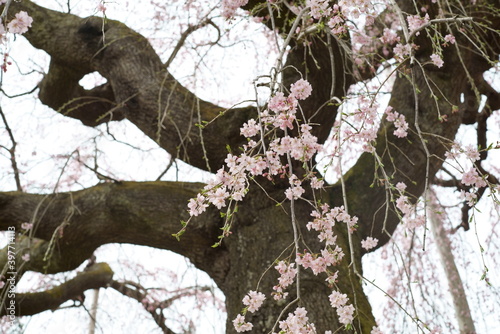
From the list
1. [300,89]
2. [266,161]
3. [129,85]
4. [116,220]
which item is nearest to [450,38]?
[300,89]

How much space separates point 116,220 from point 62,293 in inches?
44.3

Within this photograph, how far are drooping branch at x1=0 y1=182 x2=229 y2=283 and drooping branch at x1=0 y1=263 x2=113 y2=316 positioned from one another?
49 centimetres

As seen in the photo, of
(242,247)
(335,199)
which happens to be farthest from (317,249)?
(335,199)

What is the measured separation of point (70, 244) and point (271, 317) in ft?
4.59

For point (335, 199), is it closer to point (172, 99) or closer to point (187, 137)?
point (187, 137)

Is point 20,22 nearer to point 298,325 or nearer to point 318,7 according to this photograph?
point 318,7

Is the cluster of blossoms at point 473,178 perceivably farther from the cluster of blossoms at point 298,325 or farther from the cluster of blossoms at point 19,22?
the cluster of blossoms at point 19,22

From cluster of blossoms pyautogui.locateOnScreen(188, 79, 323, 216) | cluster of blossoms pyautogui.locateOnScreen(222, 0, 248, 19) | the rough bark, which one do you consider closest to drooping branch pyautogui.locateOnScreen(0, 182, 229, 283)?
the rough bark

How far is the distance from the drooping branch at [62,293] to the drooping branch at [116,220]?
491mm

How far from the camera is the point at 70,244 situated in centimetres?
302

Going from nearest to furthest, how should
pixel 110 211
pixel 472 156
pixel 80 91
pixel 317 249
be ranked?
1. pixel 472 156
2. pixel 317 249
3. pixel 110 211
4. pixel 80 91

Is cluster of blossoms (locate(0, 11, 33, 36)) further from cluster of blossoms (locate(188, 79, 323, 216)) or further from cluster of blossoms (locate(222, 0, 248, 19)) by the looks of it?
cluster of blossoms (locate(222, 0, 248, 19))

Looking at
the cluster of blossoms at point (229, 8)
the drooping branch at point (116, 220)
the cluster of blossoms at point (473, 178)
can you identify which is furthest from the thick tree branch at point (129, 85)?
the cluster of blossoms at point (473, 178)

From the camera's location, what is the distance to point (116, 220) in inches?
114
